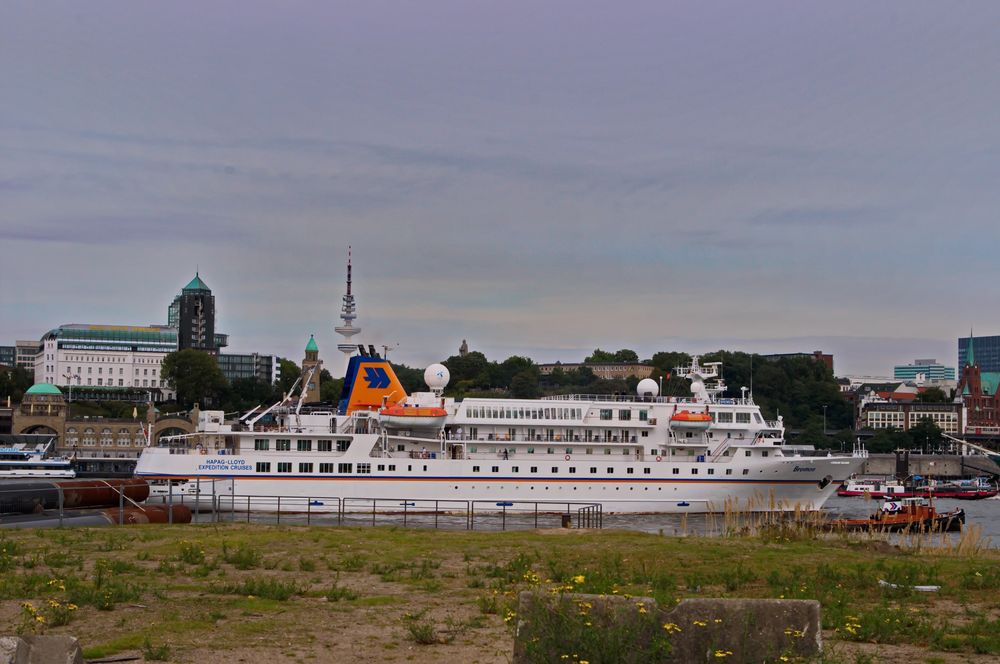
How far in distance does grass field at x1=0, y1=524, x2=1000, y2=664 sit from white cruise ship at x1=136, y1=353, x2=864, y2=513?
88.8 ft

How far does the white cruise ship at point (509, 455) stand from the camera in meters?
54.3

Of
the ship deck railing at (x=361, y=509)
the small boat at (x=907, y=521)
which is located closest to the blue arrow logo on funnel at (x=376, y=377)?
the ship deck railing at (x=361, y=509)

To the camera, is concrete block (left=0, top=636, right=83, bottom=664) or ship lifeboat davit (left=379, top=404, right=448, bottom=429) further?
ship lifeboat davit (left=379, top=404, right=448, bottom=429)

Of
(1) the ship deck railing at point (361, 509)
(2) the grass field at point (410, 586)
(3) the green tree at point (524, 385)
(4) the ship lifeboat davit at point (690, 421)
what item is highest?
(3) the green tree at point (524, 385)

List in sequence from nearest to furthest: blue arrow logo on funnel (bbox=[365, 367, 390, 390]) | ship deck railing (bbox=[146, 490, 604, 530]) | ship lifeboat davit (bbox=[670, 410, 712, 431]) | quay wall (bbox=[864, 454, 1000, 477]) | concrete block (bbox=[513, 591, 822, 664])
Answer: concrete block (bbox=[513, 591, 822, 664])
ship deck railing (bbox=[146, 490, 604, 530])
ship lifeboat davit (bbox=[670, 410, 712, 431])
blue arrow logo on funnel (bbox=[365, 367, 390, 390])
quay wall (bbox=[864, 454, 1000, 477])

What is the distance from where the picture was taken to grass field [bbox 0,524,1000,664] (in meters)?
13.6

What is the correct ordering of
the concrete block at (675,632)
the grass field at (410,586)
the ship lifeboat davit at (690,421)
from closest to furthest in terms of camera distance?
1. the concrete block at (675,632)
2. the grass field at (410,586)
3. the ship lifeboat davit at (690,421)

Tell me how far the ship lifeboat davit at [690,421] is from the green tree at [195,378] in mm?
108735

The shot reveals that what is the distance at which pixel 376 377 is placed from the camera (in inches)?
2336

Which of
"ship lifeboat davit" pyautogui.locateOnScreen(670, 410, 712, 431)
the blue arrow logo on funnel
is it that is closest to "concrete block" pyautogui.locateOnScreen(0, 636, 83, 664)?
"ship lifeboat davit" pyautogui.locateOnScreen(670, 410, 712, 431)

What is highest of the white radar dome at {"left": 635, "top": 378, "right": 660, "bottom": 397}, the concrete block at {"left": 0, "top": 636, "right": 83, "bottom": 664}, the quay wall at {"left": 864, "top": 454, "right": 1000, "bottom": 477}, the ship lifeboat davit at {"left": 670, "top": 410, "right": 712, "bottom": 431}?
the white radar dome at {"left": 635, "top": 378, "right": 660, "bottom": 397}

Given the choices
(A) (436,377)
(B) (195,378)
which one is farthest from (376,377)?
(B) (195,378)

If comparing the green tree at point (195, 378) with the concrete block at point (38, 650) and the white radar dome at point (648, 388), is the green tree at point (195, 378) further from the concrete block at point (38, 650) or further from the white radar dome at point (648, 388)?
the concrete block at point (38, 650)

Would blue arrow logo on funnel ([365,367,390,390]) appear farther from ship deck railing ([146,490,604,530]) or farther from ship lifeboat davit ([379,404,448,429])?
ship deck railing ([146,490,604,530])
